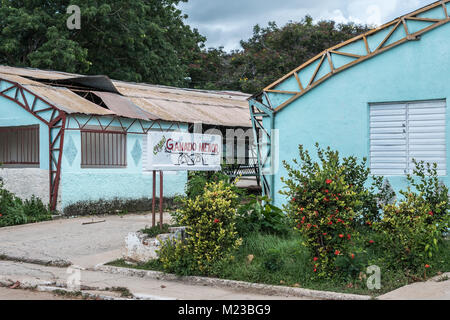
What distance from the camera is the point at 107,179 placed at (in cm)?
1725

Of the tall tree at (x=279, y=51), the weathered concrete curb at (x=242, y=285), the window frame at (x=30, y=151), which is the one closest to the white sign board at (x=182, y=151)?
the weathered concrete curb at (x=242, y=285)

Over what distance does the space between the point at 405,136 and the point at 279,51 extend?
24009 millimetres

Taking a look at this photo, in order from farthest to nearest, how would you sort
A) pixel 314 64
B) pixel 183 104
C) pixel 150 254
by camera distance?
pixel 183 104 → pixel 314 64 → pixel 150 254

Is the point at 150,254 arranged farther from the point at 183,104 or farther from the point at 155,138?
the point at 183,104

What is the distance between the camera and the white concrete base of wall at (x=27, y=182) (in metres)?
16.3

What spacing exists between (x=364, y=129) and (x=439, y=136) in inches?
60.8

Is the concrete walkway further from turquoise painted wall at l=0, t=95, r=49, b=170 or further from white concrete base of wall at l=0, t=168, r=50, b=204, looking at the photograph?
turquoise painted wall at l=0, t=95, r=49, b=170

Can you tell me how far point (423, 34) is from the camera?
1171cm

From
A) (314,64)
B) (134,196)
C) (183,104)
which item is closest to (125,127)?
(134,196)

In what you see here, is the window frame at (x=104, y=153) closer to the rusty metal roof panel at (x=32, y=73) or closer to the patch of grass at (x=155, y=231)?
the rusty metal roof panel at (x=32, y=73)

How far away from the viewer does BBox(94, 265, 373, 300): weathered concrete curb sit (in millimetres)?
7590

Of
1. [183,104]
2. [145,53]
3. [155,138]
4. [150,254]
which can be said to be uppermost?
[145,53]

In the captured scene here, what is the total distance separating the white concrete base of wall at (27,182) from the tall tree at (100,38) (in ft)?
31.4

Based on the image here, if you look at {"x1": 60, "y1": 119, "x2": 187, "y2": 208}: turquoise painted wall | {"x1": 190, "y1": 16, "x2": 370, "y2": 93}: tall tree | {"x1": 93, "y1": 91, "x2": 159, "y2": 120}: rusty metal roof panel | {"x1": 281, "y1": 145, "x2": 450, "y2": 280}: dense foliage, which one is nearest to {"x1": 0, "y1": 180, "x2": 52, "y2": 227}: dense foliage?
{"x1": 60, "y1": 119, "x2": 187, "y2": 208}: turquoise painted wall
